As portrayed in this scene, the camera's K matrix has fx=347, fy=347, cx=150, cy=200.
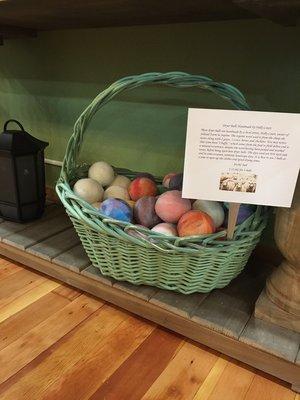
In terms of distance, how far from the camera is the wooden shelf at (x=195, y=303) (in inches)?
26.5

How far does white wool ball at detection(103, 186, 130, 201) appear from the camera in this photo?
915 mm

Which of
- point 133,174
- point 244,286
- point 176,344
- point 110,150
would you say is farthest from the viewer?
point 110,150

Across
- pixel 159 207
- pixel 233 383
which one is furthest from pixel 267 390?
pixel 159 207

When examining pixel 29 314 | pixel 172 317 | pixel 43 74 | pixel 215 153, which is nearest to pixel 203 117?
pixel 215 153

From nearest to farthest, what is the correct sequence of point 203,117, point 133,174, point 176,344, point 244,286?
point 203,117 → point 176,344 → point 244,286 → point 133,174

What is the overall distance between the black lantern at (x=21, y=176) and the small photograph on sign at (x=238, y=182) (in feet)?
2.28

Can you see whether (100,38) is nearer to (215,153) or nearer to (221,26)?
(221,26)

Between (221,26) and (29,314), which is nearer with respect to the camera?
(29,314)

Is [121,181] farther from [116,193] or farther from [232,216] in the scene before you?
[232,216]

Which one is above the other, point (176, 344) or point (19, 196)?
point (19, 196)

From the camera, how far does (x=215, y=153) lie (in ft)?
2.18

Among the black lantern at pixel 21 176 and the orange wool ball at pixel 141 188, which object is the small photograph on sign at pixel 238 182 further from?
the black lantern at pixel 21 176

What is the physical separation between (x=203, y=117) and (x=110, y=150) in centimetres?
64

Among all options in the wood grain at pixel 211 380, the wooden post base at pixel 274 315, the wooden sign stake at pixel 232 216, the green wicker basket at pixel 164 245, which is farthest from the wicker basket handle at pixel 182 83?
the wood grain at pixel 211 380
